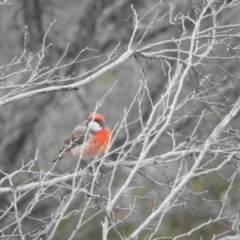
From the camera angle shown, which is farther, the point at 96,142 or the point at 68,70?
the point at 68,70

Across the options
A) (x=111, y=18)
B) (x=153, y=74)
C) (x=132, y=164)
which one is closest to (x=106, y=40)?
(x=111, y=18)

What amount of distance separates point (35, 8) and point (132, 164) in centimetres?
589

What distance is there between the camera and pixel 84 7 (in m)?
10.6

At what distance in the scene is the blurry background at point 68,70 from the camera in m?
10.4

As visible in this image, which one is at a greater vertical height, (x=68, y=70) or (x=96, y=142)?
(x=96, y=142)

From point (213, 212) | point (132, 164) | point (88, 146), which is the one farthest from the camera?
point (213, 212)

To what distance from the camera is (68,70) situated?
1041 cm

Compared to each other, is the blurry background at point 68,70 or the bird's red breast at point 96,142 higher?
the bird's red breast at point 96,142

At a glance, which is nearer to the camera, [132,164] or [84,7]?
[132,164]

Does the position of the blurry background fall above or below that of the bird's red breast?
below

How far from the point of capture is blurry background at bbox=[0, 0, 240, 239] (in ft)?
34.0

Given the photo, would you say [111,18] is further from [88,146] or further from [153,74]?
[88,146]

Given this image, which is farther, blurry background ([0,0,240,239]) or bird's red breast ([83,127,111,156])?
blurry background ([0,0,240,239])

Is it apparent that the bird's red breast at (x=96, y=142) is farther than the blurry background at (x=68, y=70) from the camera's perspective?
No
